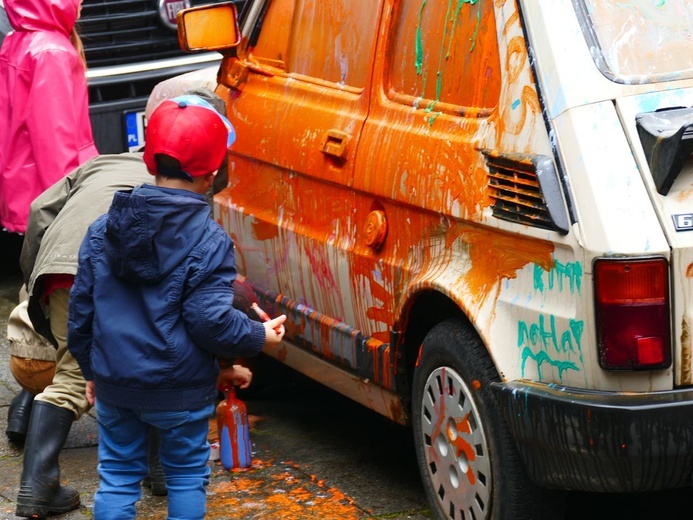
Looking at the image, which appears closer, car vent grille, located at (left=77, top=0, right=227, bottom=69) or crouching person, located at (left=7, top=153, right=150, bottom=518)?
crouching person, located at (left=7, top=153, right=150, bottom=518)

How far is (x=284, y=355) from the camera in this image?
5.01 metres

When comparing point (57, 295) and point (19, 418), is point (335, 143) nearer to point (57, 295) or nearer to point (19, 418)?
point (57, 295)

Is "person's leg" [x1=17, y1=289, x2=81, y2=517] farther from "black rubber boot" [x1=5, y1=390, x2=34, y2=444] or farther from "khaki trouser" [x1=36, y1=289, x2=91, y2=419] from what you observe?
"black rubber boot" [x1=5, y1=390, x2=34, y2=444]

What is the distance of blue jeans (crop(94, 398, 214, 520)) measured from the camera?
360cm

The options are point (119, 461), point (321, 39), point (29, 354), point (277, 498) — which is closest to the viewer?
point (119, 461)

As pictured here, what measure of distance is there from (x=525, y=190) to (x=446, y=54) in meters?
0.72

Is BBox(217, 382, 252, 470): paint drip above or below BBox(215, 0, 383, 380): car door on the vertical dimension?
below

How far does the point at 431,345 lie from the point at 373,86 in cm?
94

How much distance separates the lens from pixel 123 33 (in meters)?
7.58

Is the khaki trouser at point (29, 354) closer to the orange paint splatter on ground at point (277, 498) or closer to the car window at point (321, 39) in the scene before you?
the orange paint splatter on ground at point (277, 498)

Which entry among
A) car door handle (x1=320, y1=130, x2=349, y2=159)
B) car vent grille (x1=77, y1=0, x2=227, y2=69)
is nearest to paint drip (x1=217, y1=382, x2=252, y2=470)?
car door handle (x1=320, y1=130, x2=349, y2=159)

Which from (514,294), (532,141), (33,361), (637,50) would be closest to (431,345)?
(514,294)

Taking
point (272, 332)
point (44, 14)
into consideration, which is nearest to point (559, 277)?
point (272, 332)

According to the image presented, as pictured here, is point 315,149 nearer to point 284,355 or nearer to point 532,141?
point 284,355
